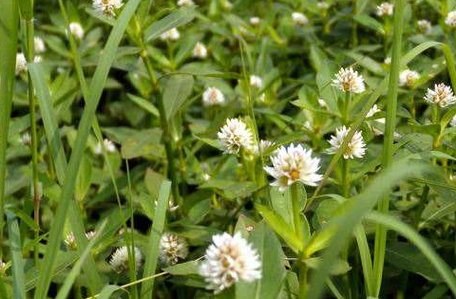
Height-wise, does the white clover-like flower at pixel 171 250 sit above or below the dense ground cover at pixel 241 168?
below

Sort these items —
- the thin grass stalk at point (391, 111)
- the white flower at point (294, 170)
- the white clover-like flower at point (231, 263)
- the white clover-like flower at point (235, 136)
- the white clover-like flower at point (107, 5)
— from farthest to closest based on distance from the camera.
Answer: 1. the white clover-like flower at point (107, 5)
2. the white clover-like flower at point (235, 136)
3. the thin grass stalk at point (391, 111)
4. the white flower at point (294, 170)
5. the white clover-like flower at point (231, 263)

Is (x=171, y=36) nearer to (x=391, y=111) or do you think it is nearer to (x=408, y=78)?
(x=408, y=78)

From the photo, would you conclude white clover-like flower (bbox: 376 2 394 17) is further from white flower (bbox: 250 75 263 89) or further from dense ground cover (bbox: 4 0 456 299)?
white flower (bbox: 250 75 263 89)

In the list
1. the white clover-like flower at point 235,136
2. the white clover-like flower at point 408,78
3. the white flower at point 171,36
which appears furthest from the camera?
the white flower at point 171,36

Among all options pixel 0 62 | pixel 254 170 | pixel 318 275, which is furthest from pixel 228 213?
pixel 318 275

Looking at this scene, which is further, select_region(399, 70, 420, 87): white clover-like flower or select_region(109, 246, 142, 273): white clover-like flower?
select_region(399, 70, 420, 87): white clover-like flower

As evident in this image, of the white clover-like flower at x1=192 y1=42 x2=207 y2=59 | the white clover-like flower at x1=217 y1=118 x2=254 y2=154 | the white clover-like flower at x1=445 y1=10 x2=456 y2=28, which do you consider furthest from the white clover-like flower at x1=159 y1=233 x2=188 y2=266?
the white clover-like flower at x1=192 y1=42 x2=207 y2=59

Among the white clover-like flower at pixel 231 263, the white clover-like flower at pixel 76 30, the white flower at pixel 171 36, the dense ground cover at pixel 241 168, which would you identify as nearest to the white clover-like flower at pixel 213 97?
the dense ground cover at pixel 241 168

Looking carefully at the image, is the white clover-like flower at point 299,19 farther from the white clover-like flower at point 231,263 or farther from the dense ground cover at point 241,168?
the white clover-like flower at point 231,263
